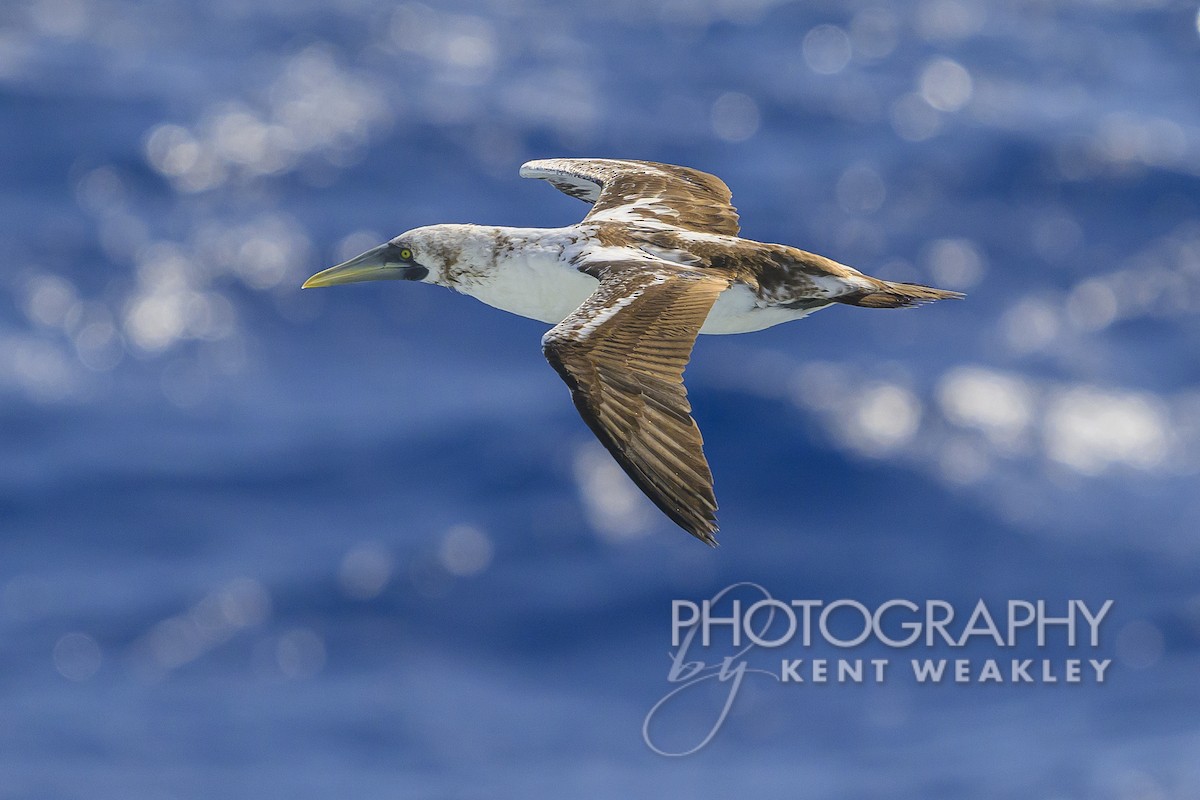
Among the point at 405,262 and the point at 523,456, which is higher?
the point at 523,456

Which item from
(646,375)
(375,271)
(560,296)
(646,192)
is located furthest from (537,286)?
(646,192)

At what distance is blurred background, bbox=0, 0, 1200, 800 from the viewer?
1886 inches

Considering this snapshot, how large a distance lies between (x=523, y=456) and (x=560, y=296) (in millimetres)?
31791

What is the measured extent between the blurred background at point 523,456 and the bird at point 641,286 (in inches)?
1038

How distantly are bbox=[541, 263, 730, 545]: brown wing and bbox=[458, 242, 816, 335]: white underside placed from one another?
73 centimetres

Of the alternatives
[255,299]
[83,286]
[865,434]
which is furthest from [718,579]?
[83,286]

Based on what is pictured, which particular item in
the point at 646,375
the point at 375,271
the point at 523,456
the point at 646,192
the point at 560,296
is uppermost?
the point at 523,456

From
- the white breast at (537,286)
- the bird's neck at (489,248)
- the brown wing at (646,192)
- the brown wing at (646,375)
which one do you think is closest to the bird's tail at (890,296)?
the brown wing at (646,375)

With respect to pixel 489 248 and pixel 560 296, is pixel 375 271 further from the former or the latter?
pixel 560 296

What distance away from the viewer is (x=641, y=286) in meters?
14.9

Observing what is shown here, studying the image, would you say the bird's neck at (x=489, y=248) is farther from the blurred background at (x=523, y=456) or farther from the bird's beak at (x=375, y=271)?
the blurred background at (x=523, y=456)

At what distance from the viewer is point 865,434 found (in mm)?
47000

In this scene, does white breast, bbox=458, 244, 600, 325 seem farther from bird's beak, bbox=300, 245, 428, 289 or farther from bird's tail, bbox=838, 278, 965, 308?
bird's tail, bbox=838, 278, 965, 308

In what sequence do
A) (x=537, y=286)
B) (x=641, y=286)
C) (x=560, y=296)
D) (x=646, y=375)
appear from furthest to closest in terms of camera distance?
(x=537, y=286), (x=560, y=296), (x=641, y=286), (x=646, y=375)
